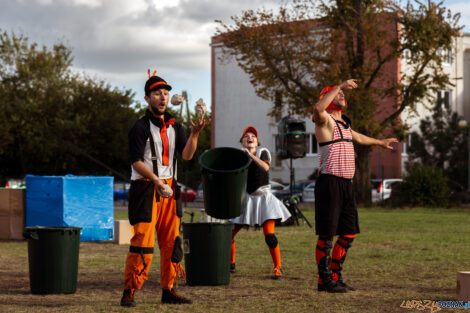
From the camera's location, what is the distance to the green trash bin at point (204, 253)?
8.55m

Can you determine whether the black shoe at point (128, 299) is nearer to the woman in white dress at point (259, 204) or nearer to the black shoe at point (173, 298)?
the black shoe at point (173, 298)

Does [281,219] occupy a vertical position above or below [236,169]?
below

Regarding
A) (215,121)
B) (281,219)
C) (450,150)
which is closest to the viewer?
(281,219)

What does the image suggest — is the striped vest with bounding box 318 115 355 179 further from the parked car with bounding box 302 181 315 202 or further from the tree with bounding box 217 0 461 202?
the parked car with bounding box 302 181 315 202

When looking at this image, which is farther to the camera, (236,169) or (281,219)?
(281,219)

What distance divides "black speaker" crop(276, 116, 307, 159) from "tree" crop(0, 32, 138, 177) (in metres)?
22.7

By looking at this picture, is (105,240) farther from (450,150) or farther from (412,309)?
(450,150)

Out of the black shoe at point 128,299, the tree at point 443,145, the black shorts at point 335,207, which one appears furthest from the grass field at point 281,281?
the tree at point 443,145

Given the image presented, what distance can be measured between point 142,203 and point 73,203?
810cm

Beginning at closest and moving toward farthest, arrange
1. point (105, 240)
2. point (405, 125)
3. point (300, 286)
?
point (300, 286) < point (105, 240) < point (405, 125)

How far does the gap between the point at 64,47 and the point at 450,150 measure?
80.7 ft

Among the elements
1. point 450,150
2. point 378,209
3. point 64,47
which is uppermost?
point 64,47

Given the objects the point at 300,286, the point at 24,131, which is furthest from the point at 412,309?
the point at 24,131

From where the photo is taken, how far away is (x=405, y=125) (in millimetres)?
32469
